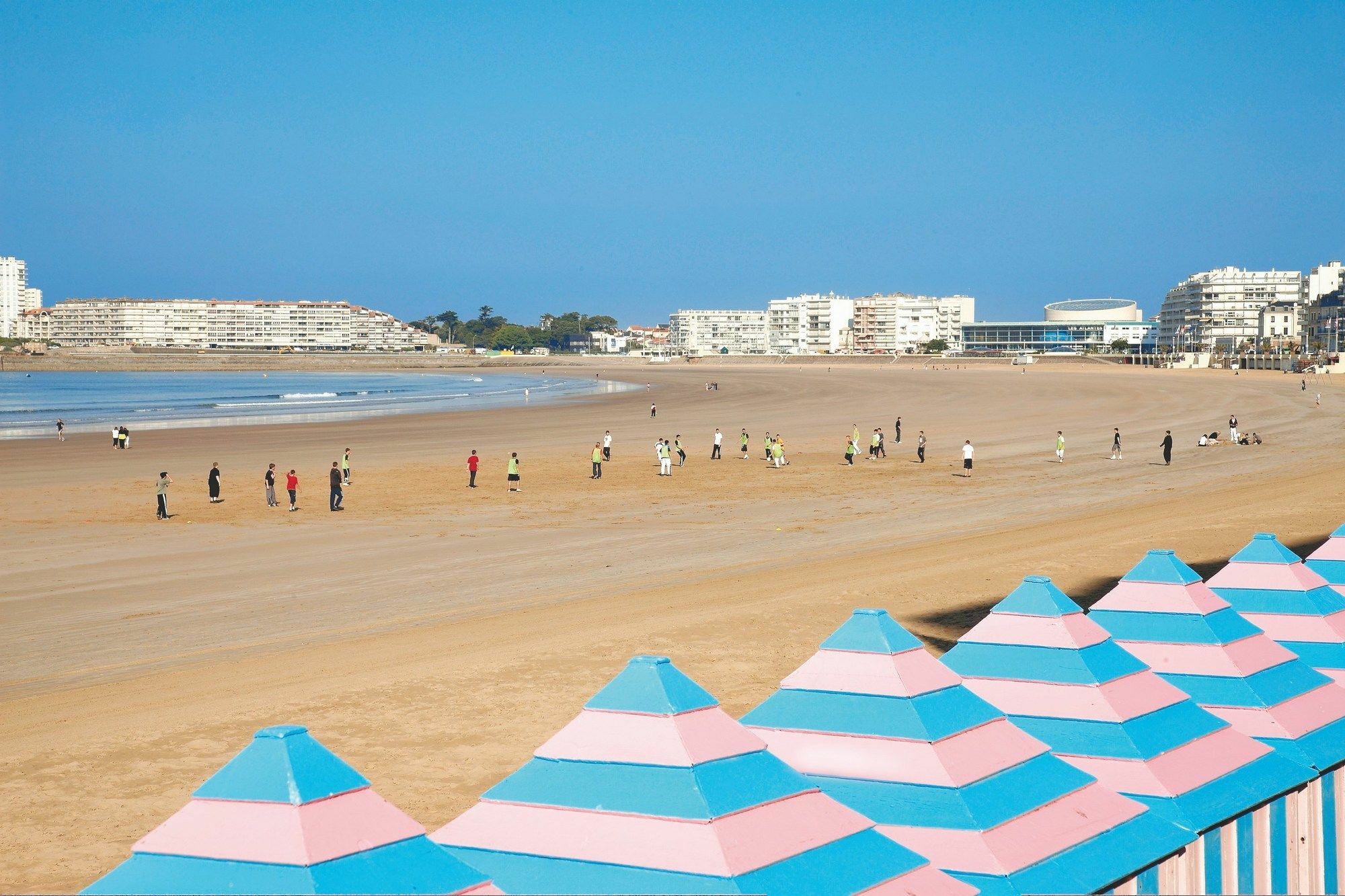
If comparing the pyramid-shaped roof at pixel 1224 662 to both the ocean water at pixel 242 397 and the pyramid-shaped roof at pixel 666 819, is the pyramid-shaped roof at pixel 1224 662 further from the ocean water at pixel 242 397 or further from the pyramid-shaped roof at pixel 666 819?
the ocean water at pixel 242 397

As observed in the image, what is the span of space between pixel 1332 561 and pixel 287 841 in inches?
344

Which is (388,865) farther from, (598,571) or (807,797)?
(598,571)

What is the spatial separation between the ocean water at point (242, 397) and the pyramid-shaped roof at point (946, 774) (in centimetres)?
5368

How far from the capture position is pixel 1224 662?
7125 mm

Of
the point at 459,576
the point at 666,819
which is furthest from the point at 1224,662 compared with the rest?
the point at 459,576

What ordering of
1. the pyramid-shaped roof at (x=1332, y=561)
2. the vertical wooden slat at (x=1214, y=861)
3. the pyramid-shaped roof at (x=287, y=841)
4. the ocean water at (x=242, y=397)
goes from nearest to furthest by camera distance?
1. the pyramid-shaped roof at (x=287, y=841)
2. the vertical wooden slat at (x=1214, y=861)
3. the pyramid-shaped roof at (x=1332, y=561)
4. the ocean water at (x=242, y=397)

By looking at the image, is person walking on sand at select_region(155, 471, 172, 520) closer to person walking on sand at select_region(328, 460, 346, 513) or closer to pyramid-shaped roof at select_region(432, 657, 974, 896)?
person walking on sand at select_region(328, 460, 346, 513)

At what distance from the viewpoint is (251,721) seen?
12.0 metres

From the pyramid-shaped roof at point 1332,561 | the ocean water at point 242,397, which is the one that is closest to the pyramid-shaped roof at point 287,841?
the pyramid-shaped roof at point 1332,561

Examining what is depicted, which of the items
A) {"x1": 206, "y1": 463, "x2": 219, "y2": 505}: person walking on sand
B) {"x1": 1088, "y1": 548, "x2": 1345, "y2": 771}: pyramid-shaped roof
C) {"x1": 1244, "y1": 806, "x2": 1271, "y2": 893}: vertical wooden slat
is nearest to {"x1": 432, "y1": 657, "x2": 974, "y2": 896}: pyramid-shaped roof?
{"x1": 1244, "y1": 806, "x2": 1271, "y2": 893}: vertical wooden slat

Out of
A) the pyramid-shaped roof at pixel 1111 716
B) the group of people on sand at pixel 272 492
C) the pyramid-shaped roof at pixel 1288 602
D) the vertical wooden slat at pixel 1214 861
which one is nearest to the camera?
the vertical wooden slat at pixel 1214 861

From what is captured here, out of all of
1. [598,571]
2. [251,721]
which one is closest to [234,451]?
[598,571]

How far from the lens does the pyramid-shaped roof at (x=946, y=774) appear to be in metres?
4.91

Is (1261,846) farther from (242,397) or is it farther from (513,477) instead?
(242,397)
